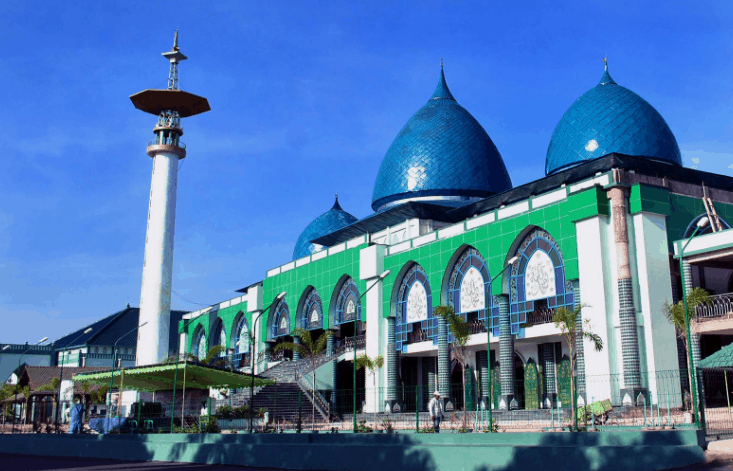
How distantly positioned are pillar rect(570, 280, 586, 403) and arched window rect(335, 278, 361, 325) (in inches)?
547

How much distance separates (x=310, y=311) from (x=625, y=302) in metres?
21.0

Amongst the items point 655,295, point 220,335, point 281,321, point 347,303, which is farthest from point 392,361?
point 220,335

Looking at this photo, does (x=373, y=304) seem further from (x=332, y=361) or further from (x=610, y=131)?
(x=610, y=131)

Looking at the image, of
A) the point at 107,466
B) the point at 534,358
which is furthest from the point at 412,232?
the point at 107,466

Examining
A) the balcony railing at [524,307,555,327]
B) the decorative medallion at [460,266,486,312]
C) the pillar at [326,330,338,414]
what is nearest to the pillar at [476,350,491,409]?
the decorative medallion at [460,266,486,312]

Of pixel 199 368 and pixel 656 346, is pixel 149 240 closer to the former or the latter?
pixel 199 368

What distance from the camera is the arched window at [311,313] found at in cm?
4172

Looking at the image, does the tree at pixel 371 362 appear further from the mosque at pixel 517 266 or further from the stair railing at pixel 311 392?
the stair railing at pixel 311 392

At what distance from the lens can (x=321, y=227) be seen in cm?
5200

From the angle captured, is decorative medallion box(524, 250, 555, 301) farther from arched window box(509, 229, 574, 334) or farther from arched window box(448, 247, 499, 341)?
arched window box(448, 247, 499, 341)

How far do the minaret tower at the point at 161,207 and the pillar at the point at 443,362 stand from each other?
752 inches

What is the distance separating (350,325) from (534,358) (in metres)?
13.4

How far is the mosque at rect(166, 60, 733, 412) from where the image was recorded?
26000 millimetres

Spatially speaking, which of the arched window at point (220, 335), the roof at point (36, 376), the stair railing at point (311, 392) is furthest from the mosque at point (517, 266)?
the roof at point (36, 376)
